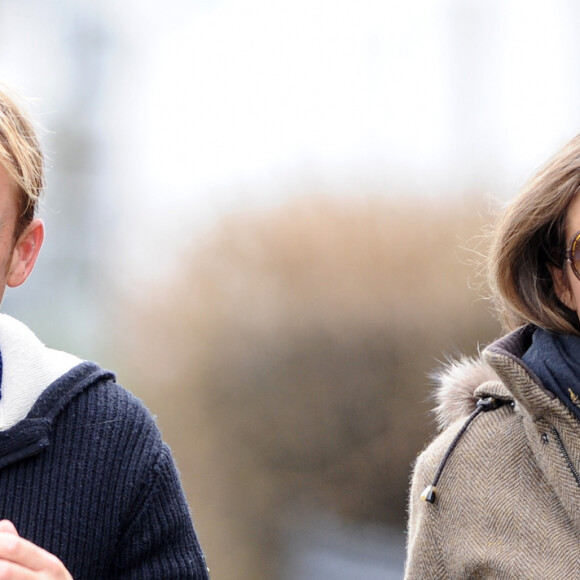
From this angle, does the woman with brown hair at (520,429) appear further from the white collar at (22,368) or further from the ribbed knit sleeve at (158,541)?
the white collar at (22,368)

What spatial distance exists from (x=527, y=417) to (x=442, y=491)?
0.20m

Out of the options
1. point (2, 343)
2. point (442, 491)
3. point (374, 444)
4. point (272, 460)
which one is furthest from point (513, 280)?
point (272, 460)

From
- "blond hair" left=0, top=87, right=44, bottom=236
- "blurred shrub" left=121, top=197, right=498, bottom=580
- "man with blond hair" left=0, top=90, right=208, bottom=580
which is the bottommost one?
"blurred shrub" left=121, top=197, right=498, bottom=580

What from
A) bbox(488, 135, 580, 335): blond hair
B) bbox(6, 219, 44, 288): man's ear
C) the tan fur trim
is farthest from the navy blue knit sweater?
bbox(488, 135, 580, 335): blond hair

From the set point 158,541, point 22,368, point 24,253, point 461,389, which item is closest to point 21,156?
point 24,253

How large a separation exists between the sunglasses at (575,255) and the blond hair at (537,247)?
0.19ft

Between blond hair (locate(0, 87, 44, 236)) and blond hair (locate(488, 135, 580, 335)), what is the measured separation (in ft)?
2.74

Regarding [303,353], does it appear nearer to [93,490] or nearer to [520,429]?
[520,429]

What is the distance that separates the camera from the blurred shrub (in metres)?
2.64

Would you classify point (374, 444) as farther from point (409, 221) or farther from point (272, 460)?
point (409, 221)

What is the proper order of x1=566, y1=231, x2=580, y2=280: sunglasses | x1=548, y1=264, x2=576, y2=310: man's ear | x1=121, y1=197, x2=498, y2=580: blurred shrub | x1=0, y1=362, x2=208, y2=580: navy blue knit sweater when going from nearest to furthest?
x1=0, y1=362, x2=208, y2=580: navy blue knit sweater
x1=566, y1=231, x2=580, y2=280: sunglasses
x1=548, y1=264, x2=576, y2=310: man's ear
x1=121, y1=197, x2=498, y2=580: blurred shrub

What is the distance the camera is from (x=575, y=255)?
4.33 feet

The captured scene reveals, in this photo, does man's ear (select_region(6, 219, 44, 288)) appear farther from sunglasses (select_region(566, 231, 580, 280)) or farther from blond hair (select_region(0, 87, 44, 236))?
sunglasses (select_region(566, 231, 580, 280))

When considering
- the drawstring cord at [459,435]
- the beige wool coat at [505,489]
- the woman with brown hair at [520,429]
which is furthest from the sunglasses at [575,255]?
the drawstring cord at [459,435]
